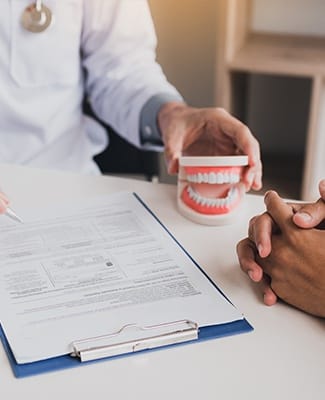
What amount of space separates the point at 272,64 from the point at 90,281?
1.35 metres

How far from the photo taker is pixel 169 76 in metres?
2.47

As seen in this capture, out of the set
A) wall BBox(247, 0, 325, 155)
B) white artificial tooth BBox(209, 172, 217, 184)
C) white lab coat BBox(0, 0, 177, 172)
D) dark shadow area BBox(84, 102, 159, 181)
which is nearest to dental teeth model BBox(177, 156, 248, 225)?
white artificial tooth BBox(209, 172, 217, 184)

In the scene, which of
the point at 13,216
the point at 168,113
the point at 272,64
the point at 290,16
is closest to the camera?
the point at 13,216

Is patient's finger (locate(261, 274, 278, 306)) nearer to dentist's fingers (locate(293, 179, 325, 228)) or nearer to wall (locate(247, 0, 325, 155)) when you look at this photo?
dentist's fingers (locate(293, 179, 325, 228))

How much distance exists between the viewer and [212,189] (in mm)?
987

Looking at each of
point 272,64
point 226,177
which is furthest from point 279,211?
point 272,64

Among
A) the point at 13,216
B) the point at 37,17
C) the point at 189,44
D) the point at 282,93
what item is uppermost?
the point at 37,17

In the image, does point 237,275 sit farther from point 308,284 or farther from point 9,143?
point 9,143

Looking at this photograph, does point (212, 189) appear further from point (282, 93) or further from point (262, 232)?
point (282, 93)

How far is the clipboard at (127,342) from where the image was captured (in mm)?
694

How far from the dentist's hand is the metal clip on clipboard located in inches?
12.3

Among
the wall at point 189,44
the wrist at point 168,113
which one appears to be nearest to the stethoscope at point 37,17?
the wrist at point 168,113

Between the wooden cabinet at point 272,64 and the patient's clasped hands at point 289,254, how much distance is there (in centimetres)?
122

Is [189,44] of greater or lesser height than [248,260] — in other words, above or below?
below
